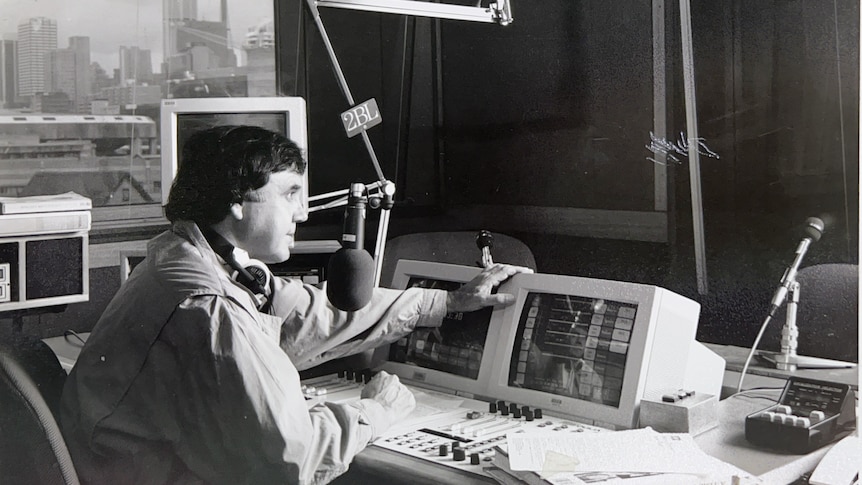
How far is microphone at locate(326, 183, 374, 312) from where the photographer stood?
189cm

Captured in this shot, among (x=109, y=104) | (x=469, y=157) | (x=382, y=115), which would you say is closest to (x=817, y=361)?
(x=469, y=157)

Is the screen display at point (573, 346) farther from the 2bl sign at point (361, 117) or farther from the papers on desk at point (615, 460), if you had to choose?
the 2bl sign at point (361, 117)

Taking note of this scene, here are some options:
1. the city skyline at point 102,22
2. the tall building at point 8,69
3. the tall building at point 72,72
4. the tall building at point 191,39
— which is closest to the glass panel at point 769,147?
the tall building at point 191,39

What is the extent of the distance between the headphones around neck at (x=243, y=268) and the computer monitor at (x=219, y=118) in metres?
0.15

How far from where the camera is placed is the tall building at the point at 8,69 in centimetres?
153

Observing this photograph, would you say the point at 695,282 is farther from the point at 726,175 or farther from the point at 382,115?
the point at 382,115

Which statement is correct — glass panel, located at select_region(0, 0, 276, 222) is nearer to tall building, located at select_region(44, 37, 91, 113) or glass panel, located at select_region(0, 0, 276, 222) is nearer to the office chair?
tall building, located at select_region(44, 37, 91, 113)

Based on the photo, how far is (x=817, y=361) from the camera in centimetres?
173

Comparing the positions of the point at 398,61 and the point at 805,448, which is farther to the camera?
the point at 398,61

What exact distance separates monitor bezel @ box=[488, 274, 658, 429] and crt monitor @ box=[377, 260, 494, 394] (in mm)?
41

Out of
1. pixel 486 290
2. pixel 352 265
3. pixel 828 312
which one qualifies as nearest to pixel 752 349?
pixel 828 312

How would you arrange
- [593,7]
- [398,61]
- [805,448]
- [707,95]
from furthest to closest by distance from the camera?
[398,61]
[593,7]
[707,95]
[805,448]

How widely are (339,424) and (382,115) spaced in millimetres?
740

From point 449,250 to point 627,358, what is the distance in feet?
1.79
